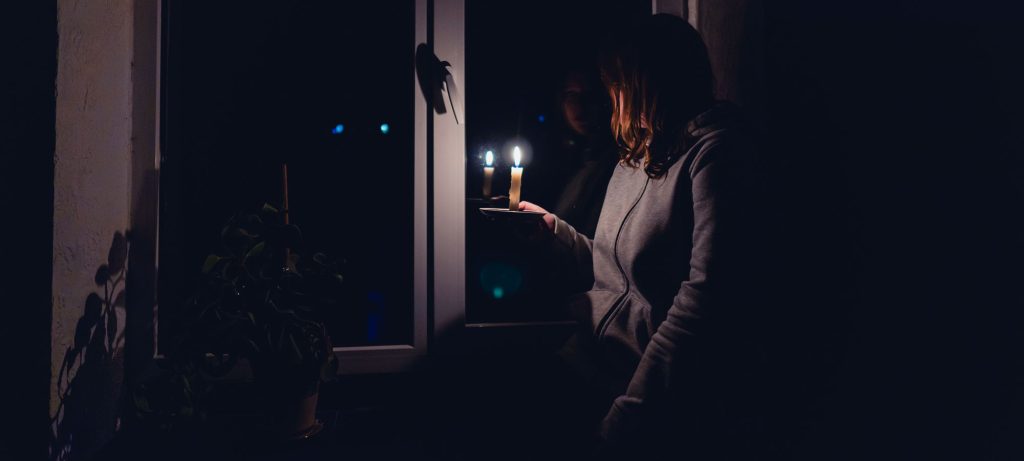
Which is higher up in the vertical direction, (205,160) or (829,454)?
(205,160)

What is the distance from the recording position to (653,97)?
1.07 metres

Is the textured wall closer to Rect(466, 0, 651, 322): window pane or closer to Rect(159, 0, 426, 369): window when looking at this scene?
Rect(159, 0, 426, 369): window

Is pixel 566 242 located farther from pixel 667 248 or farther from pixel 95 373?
pixel 95 373

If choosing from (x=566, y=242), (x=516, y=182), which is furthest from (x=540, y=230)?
(x=516, y=182)

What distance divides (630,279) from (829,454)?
1.97 ft

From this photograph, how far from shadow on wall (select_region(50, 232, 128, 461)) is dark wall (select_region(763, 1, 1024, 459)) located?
4.83 feet

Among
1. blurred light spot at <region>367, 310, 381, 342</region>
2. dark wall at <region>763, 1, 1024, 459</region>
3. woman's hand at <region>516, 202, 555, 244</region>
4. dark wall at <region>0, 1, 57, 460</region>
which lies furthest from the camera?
blurred light spot at <region>367, 310, 381, 342</region>

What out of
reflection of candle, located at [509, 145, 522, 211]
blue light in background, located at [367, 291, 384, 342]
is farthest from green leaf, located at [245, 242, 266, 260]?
reflection of candle, located at [509, 145, 522, 211]

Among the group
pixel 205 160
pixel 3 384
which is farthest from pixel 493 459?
pixel 205 160

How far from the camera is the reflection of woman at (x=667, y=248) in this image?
0.93m

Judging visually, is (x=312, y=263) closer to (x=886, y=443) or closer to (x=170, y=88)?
(x=170, y=88)

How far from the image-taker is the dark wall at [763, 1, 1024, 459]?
3.41 feet

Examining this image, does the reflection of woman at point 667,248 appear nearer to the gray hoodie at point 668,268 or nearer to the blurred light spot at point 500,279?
the gray hoodie at point 668,268

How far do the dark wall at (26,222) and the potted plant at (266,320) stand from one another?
0.23 m
